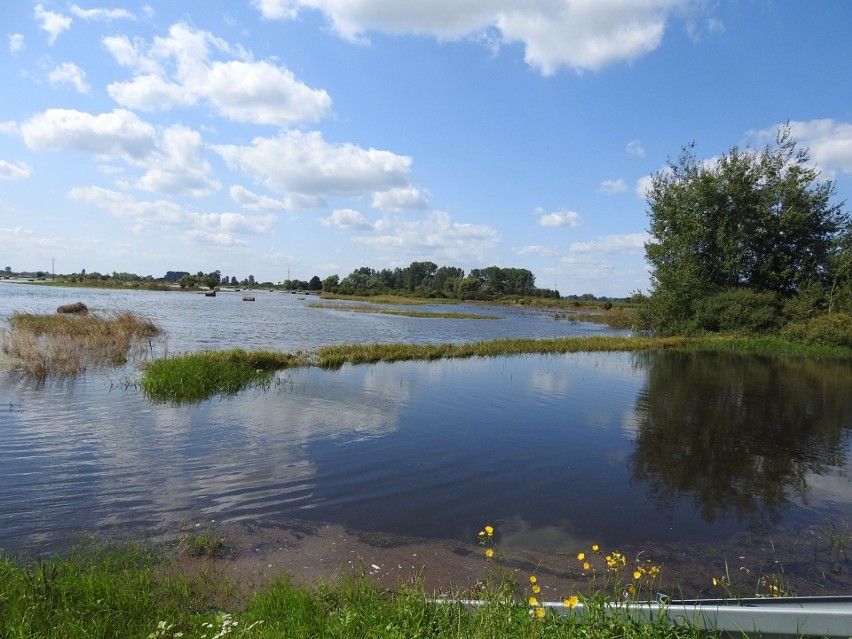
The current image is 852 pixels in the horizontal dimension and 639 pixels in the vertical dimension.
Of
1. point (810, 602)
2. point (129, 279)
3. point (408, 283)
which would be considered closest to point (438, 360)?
point (810, 602)

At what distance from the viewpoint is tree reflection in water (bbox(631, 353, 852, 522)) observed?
912 centimetres

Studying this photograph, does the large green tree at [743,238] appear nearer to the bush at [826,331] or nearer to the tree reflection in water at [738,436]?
the bush at [826,331]

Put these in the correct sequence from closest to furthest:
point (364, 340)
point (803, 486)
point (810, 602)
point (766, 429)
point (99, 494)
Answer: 1. point (810, 602)
2. point (99, 494)
3. point (803, 486)
4. point (766, 429)
5. point (364, 340)

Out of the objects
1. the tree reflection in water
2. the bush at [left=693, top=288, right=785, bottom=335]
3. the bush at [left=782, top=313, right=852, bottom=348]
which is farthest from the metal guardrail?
the bush at [left=693, top=288, right=785, bottom=335]

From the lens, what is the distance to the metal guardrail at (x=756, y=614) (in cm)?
373

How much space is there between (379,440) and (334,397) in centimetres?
472

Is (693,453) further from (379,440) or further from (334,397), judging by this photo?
(334,397)

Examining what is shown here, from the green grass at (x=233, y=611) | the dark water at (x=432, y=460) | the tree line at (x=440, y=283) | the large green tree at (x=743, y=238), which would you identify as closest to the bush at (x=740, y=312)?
the large green tree at (x=743, y=238)

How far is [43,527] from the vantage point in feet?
21.9

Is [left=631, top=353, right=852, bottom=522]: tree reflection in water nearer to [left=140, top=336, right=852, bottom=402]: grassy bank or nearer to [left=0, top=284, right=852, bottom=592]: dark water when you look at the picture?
[left=0, top=284, right=852, bottom=592]: dark water

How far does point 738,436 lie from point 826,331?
29.6 metres

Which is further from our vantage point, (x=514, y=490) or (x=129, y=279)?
(x=129, y=279)

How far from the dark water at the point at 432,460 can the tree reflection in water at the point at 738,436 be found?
0.21 feet

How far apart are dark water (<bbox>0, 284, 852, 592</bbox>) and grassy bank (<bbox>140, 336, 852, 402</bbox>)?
1235 mm
